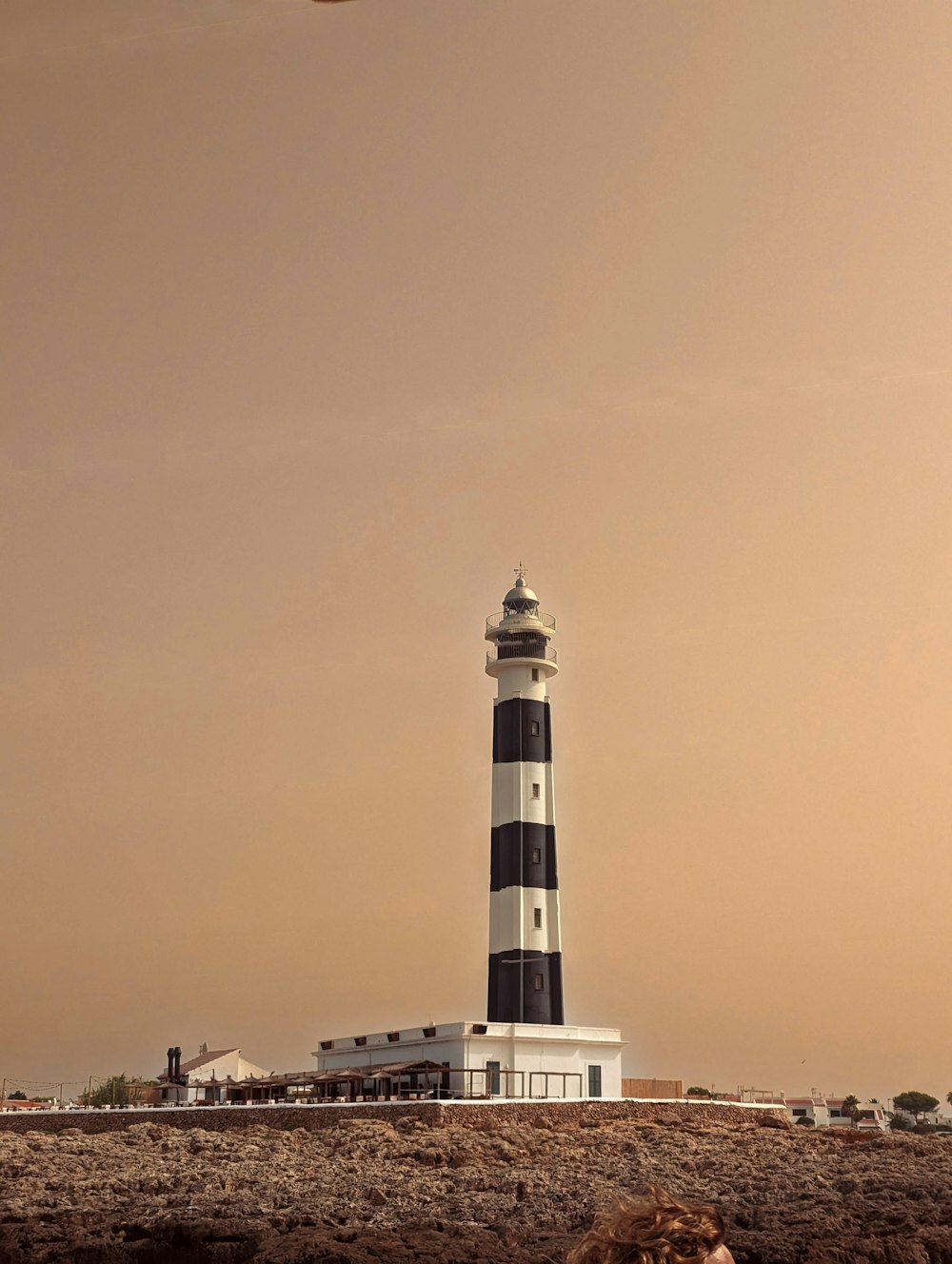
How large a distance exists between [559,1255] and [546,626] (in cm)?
2687

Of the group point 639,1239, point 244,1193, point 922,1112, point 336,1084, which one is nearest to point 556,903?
point 336,1084

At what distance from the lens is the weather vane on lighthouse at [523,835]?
3762cm

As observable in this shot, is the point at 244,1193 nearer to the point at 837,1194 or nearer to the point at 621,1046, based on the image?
the point at 837,1194

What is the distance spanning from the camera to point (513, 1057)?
3562cm

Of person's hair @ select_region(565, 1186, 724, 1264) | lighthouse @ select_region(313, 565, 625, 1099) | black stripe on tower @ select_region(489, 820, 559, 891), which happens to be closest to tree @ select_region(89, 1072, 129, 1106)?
lighthouse @ select_region(313, 565, 625, 1099)

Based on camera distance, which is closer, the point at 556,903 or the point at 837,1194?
the point at 837,1194

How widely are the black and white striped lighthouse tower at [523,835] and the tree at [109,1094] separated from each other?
16.1 meters

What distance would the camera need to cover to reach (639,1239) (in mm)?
2037

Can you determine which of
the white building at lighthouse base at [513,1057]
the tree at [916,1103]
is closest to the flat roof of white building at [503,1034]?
the white building at lighthouse base at [513,1057]

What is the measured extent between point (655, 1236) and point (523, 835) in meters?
37.1

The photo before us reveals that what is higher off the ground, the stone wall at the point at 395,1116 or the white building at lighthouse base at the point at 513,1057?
the white building at lighthouse base at the point at 513,1057

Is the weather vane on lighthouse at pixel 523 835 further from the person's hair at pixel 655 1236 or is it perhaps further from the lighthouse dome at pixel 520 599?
the person's hair at pixel 655 1236

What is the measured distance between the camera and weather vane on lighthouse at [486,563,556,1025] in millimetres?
37625

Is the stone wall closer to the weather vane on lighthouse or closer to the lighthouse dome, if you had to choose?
the weather vane on lighthouse
